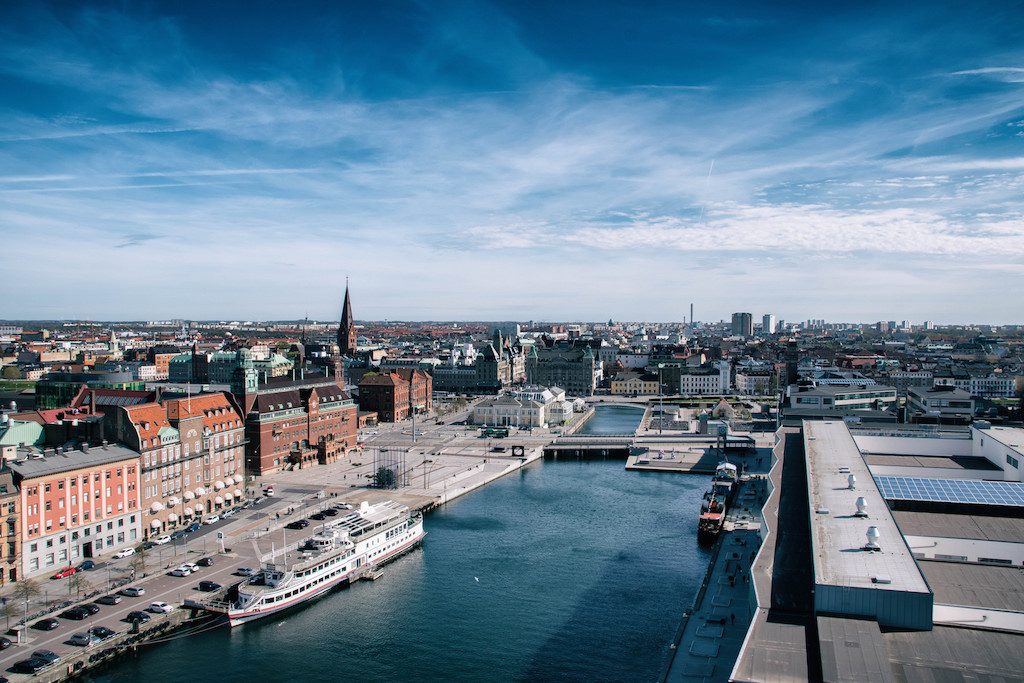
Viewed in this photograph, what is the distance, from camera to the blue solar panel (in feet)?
96.2

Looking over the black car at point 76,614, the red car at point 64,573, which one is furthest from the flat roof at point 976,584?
the red car at point 64,573

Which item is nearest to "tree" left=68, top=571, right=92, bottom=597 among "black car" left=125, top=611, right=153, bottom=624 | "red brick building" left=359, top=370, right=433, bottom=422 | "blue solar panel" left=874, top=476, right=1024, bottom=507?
"black car" left=125, top=611, right=153, bottom=624

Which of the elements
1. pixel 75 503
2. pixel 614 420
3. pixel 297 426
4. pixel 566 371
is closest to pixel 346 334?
pixel 566 371

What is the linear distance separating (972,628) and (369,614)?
2034 centimetres

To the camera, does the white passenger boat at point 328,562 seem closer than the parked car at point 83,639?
No

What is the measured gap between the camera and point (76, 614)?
27.5 metres

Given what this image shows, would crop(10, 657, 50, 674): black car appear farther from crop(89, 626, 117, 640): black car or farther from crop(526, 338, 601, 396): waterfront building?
crop(526, 338, 601, 396): waterfront building

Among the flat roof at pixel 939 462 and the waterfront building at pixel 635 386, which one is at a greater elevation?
the flat roof at pixel 939 462

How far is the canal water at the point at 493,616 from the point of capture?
83.8 feet

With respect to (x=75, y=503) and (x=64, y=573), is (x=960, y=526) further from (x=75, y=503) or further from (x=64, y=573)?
(x=75, y=503)

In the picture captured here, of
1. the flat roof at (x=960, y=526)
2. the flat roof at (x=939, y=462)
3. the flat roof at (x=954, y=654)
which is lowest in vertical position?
the flat roof at (x=954, y=654)

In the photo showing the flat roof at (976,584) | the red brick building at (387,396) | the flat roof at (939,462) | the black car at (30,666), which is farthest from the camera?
the red brick building at (387,396)

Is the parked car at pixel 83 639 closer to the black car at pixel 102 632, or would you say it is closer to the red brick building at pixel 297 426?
the black car at pixel 102 632

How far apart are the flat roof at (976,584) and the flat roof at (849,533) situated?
1.24 meters
